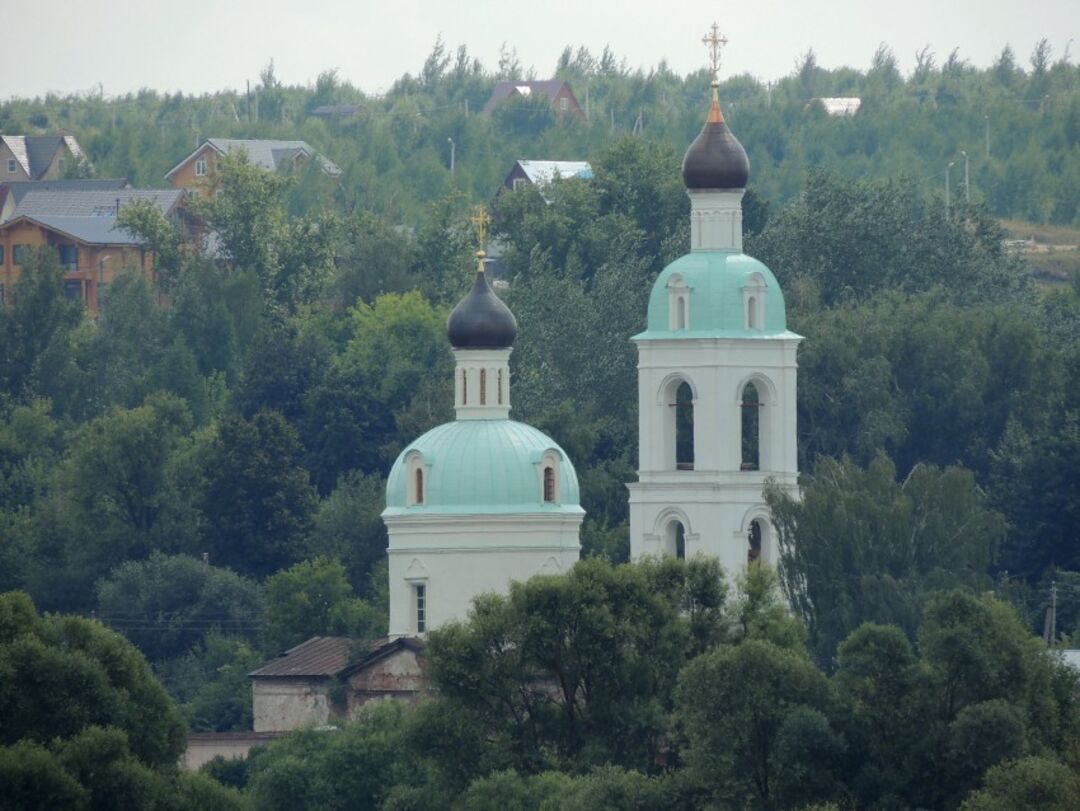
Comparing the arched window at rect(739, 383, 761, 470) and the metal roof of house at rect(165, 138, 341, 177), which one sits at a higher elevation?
the metal roof of house at rect(165, 138, 341, 177)

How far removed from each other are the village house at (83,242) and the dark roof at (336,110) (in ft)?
124

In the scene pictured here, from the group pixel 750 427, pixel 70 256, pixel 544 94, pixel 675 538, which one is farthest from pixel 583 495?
pixel 544 94

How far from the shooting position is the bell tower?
7181cm

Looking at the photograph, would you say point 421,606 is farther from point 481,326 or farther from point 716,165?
point 716,165

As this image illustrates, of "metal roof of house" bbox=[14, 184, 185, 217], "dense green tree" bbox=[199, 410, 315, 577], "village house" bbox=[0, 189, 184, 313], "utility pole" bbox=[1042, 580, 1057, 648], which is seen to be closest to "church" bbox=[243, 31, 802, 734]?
"utility pole" bbox=[1042, 580, 1057, 648]

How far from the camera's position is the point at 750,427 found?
80312mm

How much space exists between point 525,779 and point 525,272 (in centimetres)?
3630

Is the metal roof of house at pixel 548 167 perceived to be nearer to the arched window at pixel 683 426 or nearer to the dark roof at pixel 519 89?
the dark roof at pixel 519 89

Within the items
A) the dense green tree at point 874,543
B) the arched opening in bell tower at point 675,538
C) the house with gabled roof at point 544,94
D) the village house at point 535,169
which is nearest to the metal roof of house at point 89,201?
the village house at point 535,169

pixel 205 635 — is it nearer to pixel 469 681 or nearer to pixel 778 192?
pixel 469 681

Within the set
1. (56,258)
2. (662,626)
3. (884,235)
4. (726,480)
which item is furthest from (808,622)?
(56,258)

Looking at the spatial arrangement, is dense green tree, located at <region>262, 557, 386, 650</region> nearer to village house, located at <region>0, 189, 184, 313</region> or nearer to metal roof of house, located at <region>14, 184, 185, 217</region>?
village house, located at <region>0, 189, 184, 313</region>

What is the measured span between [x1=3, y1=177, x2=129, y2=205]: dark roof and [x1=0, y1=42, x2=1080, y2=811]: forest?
4.69m

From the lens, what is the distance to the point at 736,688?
196 feet
